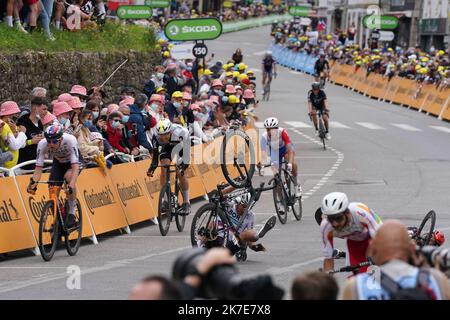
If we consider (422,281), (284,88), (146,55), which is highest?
(422,281)

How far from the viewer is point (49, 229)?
14938 millimetres

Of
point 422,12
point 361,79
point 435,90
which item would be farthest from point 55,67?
point 422,12

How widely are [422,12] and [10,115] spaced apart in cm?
5728

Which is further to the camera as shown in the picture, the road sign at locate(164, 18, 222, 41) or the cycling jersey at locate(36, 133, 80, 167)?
the road sign at locate(164, 18, 222, 41)

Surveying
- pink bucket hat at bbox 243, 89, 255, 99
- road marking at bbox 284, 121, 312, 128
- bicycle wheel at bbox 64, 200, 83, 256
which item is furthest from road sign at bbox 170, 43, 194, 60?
bicycle wheel at bbox 64, 200, 83, 256

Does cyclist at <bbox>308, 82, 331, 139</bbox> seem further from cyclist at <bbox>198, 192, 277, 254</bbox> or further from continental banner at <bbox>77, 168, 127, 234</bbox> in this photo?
cyclist at <bbox>198, 192, 277, 254</bbox>

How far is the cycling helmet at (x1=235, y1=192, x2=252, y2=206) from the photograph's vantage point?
49.6 ft

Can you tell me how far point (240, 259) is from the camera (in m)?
14.9

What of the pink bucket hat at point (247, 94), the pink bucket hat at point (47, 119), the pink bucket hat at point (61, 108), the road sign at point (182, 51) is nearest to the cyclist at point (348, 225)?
the pink bucket hat at point (47, 119)

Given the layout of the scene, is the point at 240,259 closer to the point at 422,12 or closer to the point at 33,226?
the point at 33,226

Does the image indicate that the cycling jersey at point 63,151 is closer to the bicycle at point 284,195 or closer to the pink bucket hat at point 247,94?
the bicycle at point 284,195

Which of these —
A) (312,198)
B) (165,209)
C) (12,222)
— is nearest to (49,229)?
(12,222)

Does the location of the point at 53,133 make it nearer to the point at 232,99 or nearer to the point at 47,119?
the point at 47,119

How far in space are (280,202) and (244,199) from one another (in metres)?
3.98
